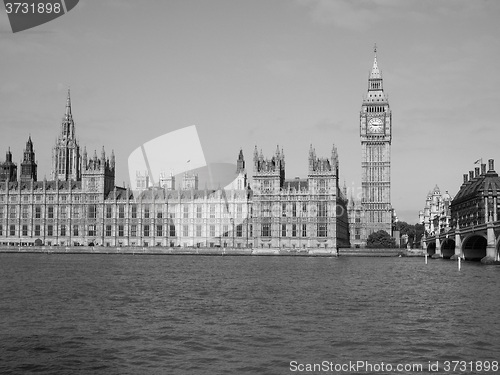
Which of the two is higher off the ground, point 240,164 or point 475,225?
point 240,164

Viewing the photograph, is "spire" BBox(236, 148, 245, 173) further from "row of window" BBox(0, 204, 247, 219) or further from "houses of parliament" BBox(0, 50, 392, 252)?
"row of window" BBox(0, 204, 247, 219)

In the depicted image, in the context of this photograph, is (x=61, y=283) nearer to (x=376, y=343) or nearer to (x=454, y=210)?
(x=376, y=343)

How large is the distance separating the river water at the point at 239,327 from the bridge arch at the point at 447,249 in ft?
267

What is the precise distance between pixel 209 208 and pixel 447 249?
52.4 meters

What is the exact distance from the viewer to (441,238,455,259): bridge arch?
462ft

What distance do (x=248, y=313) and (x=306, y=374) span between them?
15.8m

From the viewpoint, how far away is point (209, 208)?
162625 millimetres

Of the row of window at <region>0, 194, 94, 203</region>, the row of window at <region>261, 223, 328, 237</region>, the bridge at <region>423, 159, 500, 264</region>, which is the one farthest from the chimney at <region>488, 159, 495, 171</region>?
the row of window at <region>0, 194, 94, 203</region>

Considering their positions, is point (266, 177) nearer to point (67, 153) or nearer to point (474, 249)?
point (474, 249)

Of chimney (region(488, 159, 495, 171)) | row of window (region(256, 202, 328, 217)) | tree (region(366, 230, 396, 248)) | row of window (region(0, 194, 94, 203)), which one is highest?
chimney (region(488, 159, 495, 171))

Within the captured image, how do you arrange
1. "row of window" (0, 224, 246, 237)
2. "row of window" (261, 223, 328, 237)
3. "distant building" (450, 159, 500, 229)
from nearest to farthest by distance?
"distant building" (450, 159, 500, 229), "row of window" (261, 223, 328, 237), "row of window" (0, 224, 246, 237)

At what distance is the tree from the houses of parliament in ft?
22.0

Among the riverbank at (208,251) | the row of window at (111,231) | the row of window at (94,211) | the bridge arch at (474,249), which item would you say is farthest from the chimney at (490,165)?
the row of window at (111,231)

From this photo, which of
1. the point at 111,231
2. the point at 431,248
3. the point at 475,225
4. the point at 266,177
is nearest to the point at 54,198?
the point at 111,231
